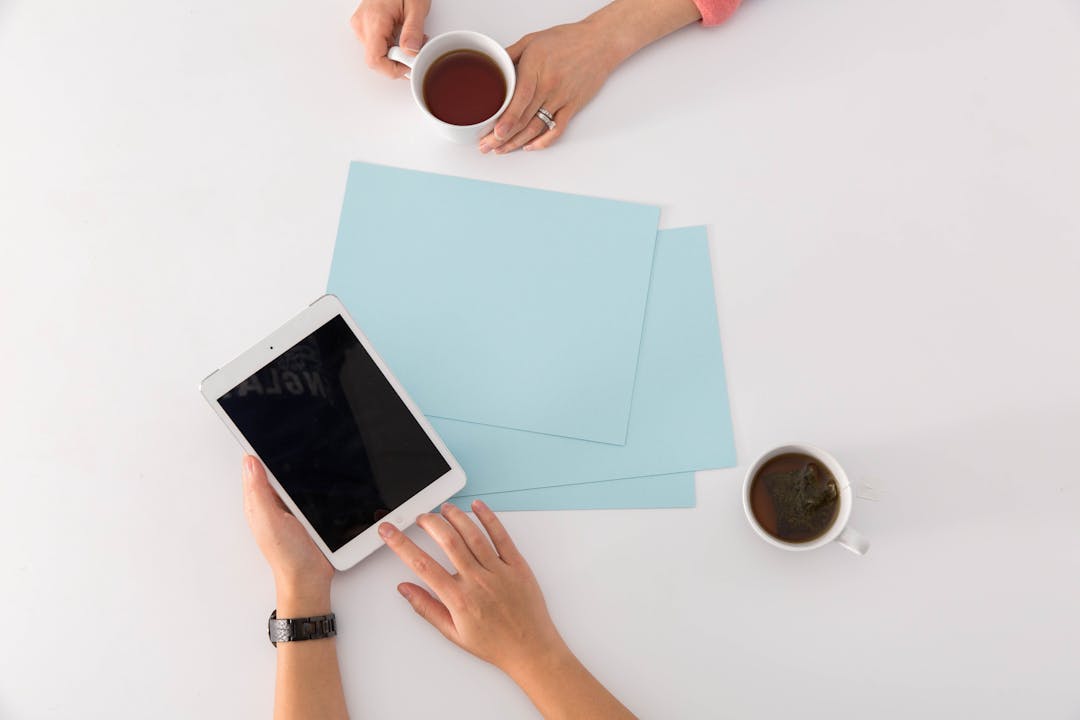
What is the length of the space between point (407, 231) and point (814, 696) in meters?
0.72

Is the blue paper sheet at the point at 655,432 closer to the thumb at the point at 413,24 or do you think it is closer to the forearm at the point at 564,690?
the forearm at the point at 564,690

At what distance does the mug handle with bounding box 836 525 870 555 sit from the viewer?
2.59 feet

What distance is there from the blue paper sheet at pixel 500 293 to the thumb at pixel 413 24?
5.9 inches

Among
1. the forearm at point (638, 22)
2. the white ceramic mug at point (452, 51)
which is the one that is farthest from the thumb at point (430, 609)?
the forearm at point (638, 22)

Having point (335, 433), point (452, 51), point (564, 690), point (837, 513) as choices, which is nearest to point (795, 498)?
point (837, 513)

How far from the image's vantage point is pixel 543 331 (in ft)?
2.96

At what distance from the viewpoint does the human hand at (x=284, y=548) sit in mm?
817

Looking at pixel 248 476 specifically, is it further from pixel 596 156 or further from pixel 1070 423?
pixel 1070 423

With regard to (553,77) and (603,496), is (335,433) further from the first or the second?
(553,77)

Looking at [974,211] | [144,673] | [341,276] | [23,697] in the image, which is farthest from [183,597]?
[974,211]

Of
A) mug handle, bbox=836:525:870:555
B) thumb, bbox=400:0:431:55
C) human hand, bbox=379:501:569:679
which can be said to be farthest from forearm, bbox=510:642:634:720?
thumb, bbox=400:0:431:55

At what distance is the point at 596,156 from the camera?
37.0 inches

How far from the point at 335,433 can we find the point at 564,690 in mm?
377

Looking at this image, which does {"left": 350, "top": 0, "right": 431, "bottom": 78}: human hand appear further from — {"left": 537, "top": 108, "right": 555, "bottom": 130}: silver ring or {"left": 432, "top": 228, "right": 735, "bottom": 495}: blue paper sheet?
{"left": 432, "top": 228, "right": 735, "bottom": 495}: blue paper sheet
